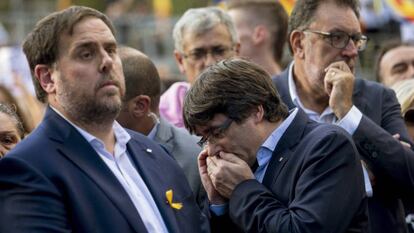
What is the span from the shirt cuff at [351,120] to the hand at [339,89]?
0.08 ft

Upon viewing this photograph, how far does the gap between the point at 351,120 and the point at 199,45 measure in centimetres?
195

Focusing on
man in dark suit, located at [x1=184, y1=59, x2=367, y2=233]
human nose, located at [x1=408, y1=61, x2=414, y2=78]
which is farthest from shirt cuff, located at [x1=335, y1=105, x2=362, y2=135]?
human nose, located at [x1=408, y1=61, x2=414, y2=78]

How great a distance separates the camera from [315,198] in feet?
15.8

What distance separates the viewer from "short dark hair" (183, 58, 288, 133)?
5031 mm

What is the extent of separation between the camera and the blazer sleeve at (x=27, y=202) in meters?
4.49

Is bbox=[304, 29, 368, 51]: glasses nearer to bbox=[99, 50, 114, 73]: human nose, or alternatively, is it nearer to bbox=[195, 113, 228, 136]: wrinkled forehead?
bbox=[195, 113, 228, 136]: wrinkled forehead

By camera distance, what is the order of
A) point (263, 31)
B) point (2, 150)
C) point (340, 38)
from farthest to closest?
point (263, 31)
point (340, 38)
point (2, 150)

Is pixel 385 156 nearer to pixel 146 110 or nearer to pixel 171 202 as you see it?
pixel 171 202

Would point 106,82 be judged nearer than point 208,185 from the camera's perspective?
Yes

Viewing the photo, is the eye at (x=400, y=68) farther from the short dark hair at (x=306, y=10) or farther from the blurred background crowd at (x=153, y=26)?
the blurred background crowd at (x=153, y=26)

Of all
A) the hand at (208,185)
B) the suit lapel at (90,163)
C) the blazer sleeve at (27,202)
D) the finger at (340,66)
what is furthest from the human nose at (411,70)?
the blazer sleeve at (27,202)

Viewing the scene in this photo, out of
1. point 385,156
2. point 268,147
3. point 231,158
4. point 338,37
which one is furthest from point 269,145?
point 338,37

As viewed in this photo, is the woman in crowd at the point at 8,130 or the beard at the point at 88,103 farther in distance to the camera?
the woman in crowd at the point at 8,130

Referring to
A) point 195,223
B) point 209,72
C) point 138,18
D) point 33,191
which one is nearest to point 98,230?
Result: point 33,191
